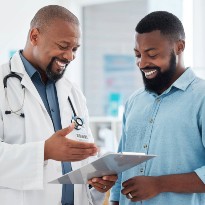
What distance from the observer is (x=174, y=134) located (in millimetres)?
1471

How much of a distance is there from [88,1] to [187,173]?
3547 mm

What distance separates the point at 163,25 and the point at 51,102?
56 centimetres

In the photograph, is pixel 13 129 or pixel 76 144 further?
pixel 13 129

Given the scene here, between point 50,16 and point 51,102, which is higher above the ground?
point 50,16

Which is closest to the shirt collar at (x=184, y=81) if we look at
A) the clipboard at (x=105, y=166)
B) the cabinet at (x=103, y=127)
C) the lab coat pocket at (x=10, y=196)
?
the clipboard at (x=105, y=166)

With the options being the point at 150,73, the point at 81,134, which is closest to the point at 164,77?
the point at 150,73

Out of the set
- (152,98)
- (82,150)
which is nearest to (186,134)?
(152,98)

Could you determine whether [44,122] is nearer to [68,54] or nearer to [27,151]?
[27,151]

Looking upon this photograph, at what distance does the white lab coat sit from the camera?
4.69 feet

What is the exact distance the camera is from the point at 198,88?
149cm

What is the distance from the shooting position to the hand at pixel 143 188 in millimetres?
1418

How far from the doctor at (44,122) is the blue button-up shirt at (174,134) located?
18cm

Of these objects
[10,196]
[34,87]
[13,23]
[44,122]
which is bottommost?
[10,196]

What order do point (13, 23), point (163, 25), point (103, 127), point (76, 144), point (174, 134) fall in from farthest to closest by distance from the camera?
point (103, 127)
point (13, 23)
point (163, 25)
point (174, 134)
point (76, 144)
